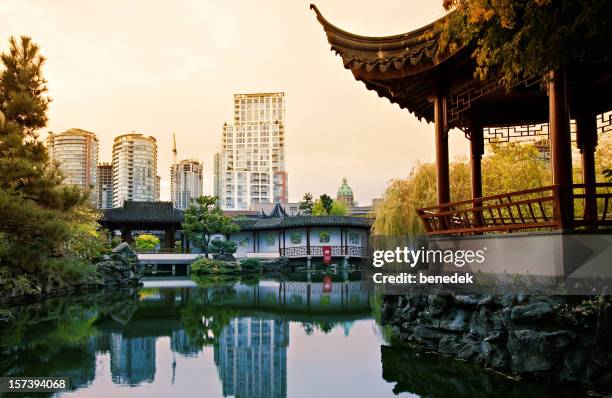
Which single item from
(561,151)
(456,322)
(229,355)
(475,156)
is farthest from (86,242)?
(561,151)

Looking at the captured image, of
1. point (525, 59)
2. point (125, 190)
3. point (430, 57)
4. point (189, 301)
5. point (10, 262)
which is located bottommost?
point (189, 301)

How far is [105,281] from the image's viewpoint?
18391mm

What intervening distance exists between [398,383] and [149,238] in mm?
27012

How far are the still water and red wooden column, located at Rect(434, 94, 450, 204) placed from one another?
2.45m

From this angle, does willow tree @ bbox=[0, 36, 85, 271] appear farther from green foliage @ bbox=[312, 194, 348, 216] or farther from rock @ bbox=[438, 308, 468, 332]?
green foliage @ bbox=[312, 194, 348, 216]

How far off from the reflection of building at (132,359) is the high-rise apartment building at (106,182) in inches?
3142

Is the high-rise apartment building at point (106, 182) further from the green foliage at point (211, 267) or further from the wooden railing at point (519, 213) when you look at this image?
the wooden railing at point (519, 213)

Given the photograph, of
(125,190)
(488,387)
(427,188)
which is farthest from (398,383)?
(125,190)

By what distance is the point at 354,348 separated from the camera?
736 centimetres

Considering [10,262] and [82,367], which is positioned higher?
[10,262]

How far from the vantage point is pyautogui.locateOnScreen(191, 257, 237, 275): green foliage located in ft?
83.4

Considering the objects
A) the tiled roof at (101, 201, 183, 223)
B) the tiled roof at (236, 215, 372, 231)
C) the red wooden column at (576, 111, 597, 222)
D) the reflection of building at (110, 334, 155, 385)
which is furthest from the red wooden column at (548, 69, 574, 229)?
the tiled roof at (101, 201, 183, 223)

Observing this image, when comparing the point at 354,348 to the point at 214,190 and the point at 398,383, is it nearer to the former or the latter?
the point at 398,383

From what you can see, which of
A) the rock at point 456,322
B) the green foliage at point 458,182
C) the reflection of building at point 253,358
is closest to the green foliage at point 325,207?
the green foliage at point 458,182
